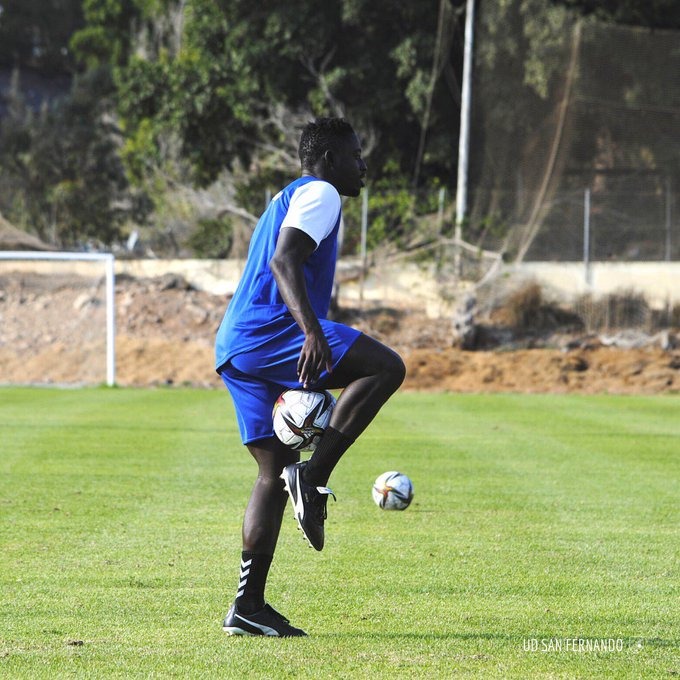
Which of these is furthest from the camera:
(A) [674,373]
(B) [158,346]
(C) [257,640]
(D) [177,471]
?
(B) [158,346]

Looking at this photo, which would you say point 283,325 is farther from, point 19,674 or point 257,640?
point 19,674

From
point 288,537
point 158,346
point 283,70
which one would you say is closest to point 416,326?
point 158,346

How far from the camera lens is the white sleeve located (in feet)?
16.1

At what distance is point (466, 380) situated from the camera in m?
24.7

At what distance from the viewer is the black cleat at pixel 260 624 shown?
16.4 feet

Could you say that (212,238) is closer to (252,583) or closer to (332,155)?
(332,155)

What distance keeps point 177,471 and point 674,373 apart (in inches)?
617

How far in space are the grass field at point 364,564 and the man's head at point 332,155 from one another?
1946 mm

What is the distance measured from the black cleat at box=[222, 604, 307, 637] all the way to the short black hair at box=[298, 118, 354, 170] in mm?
1937

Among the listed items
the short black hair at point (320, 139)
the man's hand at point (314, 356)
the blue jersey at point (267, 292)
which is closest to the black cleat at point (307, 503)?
the man's hand at point (314, 356)

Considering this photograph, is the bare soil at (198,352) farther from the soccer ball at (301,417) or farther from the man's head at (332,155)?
the soccer ball at (301,417)

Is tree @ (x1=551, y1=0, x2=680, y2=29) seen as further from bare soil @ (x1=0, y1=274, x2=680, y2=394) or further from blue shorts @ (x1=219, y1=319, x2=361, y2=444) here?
blue shorts @ (x1=219, y1=319, x2=361, y2=444)

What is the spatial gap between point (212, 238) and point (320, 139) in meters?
28.3

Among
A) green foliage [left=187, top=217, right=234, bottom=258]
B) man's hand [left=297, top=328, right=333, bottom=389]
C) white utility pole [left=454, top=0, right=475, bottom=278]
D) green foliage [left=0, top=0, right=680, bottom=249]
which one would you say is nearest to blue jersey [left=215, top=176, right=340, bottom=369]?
man's hand [left=297, top=328, right=333, bottom=389]
